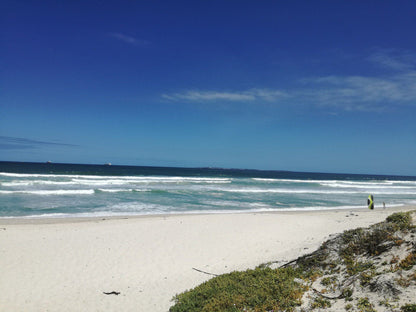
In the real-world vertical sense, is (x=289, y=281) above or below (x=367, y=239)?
below

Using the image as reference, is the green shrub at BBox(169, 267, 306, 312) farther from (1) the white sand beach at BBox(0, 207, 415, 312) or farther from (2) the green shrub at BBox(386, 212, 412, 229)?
(2) the green shrub at BBox(386, 212, 412, 229)

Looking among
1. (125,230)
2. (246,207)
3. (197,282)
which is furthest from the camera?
(246,207)

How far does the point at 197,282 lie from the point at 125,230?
6506mm

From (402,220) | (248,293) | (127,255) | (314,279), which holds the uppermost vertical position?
(402,220)

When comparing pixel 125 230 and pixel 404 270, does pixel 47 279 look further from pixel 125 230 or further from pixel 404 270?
pixel 404 270

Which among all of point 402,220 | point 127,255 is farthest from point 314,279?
point 127,255

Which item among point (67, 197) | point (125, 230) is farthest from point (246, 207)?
point (67, 197)

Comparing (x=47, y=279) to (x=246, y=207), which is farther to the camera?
(x=246, y=207)

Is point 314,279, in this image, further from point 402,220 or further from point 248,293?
point 402,220

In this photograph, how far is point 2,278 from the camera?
725 cm

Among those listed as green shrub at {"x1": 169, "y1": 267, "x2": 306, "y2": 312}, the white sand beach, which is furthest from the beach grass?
the white sand beach

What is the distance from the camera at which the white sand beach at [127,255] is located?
6383 millimetres

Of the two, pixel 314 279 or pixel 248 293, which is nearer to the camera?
pixel 248 293

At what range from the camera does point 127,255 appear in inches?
364
